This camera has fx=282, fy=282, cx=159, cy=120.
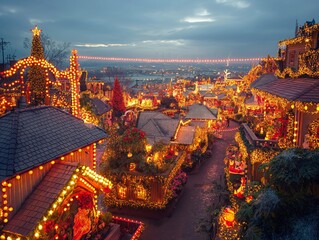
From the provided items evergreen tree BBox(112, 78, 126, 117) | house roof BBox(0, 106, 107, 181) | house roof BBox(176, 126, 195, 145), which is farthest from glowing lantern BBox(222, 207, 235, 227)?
evergreen tree BBox(112, 78, 126, 117)

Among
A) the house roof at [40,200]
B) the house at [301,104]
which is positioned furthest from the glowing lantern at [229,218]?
the house roof at [40,200]

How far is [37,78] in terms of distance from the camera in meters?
14.2

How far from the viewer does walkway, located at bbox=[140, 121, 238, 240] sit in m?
15.5

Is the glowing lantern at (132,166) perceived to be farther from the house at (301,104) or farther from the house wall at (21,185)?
the house at (301,104)

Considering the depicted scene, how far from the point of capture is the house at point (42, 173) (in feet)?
28.0

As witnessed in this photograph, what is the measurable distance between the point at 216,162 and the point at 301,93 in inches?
623

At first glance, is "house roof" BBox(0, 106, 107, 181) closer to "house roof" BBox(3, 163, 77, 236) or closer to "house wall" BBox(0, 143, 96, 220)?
"house wall" BBox(0, 143, 96, 220)

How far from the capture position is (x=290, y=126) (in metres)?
14.4

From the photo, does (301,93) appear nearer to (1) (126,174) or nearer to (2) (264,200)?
(2) (264,200)

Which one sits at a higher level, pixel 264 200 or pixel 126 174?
pixel 264 200

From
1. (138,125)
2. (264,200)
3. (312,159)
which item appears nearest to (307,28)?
(312,159)

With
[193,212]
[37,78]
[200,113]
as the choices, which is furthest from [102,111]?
[37,78]

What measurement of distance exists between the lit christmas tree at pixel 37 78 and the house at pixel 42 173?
222 cm

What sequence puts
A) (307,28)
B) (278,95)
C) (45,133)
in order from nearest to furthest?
(45,133)
(278,95)
(307,28)
